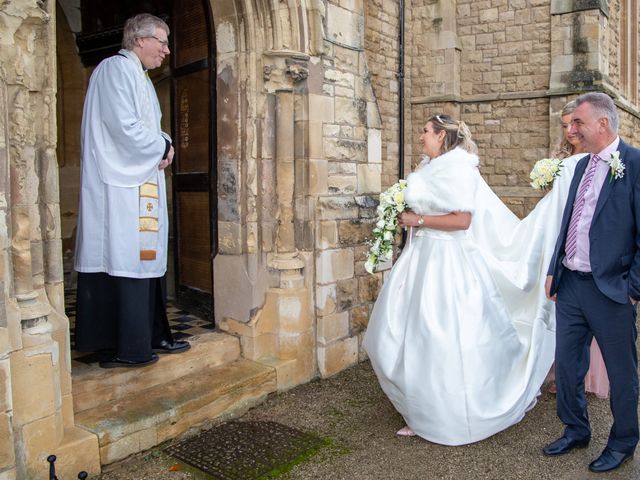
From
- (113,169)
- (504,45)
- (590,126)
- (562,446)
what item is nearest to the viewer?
(590,126)

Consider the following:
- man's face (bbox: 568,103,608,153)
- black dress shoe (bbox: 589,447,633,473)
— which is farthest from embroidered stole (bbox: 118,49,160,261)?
black dress shoe (bbox: 589,447,633,473)

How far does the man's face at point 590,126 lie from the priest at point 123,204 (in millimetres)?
2542

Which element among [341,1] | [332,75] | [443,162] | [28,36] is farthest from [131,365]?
[341,1]

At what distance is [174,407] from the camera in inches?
157

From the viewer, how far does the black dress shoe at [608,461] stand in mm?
3447

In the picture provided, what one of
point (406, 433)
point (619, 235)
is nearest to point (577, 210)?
point (619, 235)

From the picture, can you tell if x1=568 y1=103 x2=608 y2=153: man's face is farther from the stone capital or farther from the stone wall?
the stone capital

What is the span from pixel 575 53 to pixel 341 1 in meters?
9.09

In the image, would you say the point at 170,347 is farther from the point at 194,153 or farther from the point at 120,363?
the point at 194,153

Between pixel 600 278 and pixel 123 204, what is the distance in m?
2.82

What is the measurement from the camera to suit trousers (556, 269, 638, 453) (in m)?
3.37

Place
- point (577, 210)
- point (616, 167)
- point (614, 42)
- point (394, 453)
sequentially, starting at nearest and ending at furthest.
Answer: point (616, 167), point (577, 210), point (394, 453), point (614, 42)

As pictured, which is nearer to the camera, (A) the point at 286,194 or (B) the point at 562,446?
(B) the point at 562,446

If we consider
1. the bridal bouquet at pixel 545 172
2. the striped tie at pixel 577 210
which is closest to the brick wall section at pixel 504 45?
the bridal bouquet at pixel 545 172
